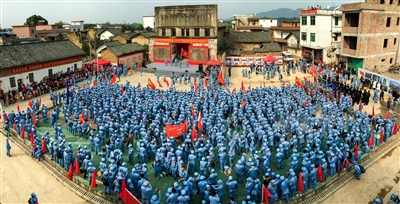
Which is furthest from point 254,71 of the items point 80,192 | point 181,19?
point 80,192

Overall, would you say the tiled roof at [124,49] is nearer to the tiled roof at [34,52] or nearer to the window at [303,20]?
the tiled roof at [34,52]

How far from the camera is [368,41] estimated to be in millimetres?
31172

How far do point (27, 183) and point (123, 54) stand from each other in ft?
83.4

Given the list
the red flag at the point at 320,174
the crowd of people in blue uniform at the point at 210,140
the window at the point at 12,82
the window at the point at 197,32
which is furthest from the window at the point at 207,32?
the red flag at the point at 320,174

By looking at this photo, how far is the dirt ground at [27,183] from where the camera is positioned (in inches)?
473

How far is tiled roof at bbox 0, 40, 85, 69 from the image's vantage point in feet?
87.0

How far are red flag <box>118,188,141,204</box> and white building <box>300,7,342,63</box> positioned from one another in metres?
31.7

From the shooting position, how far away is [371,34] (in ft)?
102

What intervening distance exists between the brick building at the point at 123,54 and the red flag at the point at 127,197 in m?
26.9

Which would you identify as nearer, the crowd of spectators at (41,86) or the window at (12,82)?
the crowd of spectators at (41,86)

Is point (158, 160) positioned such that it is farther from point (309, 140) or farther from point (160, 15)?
point (160, 15)

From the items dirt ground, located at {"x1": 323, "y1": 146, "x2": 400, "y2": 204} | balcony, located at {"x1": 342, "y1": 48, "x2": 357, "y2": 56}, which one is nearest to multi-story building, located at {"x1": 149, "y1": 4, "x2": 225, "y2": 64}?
balcony, located at {"x1": 342, "y1": 48, "x2": 357, "y2": 56}

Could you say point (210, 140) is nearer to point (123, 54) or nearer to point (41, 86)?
point (41, 86)

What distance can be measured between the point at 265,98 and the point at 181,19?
22199mm
